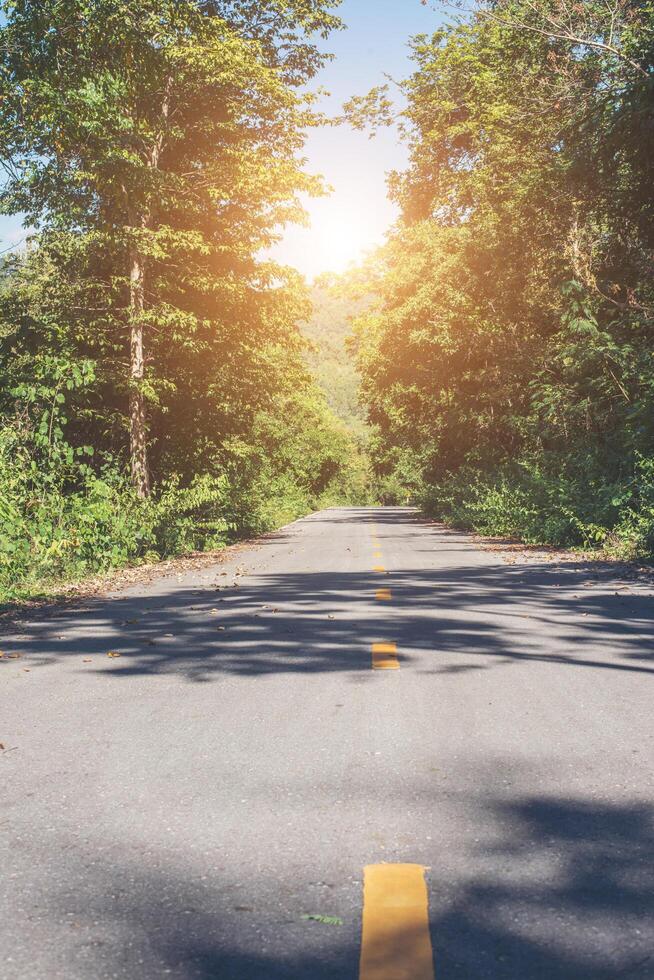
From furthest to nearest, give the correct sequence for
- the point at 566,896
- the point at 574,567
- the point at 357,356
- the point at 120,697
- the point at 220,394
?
the point at 357,356
the point at 220,394
the point at 574,567
the point at 120,697
the point at 566,896

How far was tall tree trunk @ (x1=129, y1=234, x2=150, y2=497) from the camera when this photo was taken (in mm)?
20328

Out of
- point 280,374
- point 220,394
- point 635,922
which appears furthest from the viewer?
point 280,374

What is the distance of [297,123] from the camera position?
23.3 metres

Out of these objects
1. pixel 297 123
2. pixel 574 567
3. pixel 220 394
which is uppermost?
pixel 297 123

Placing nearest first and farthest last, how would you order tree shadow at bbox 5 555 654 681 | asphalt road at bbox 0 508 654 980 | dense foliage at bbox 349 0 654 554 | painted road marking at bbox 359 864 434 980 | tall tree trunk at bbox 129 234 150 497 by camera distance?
painted road marking at bbox 359 864 434 980 < asphalt road at bbox 0 508 654 980 < tree shadow at bbox 5 555 654 681 < dense foliage at bbox 349 0 654 554 < tall tree trunk at bbox 129 234 150 497

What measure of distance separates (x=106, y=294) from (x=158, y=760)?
18.0 meters

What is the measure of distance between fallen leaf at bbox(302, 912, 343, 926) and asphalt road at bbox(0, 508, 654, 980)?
0.03 m

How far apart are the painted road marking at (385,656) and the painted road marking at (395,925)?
3.81m

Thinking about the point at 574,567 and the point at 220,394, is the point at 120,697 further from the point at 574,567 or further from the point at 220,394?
the point at 220,394

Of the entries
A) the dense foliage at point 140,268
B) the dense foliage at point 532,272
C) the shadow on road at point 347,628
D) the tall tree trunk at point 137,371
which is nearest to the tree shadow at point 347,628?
the shadow on road at point 347,628

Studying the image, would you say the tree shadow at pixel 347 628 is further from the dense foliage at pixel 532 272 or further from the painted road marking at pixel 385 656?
the dense foliage at pixel 532 272

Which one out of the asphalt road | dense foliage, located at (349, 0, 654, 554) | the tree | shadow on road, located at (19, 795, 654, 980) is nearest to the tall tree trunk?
the tree

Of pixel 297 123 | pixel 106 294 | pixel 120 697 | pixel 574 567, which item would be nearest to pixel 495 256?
pixel 297 123

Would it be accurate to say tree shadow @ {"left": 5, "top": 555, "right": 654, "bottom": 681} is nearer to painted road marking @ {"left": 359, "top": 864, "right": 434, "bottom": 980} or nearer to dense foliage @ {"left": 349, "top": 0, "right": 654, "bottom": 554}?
painted road marking @ {"left": 359, "top": 864, "right": 434, "bottom": 980}
